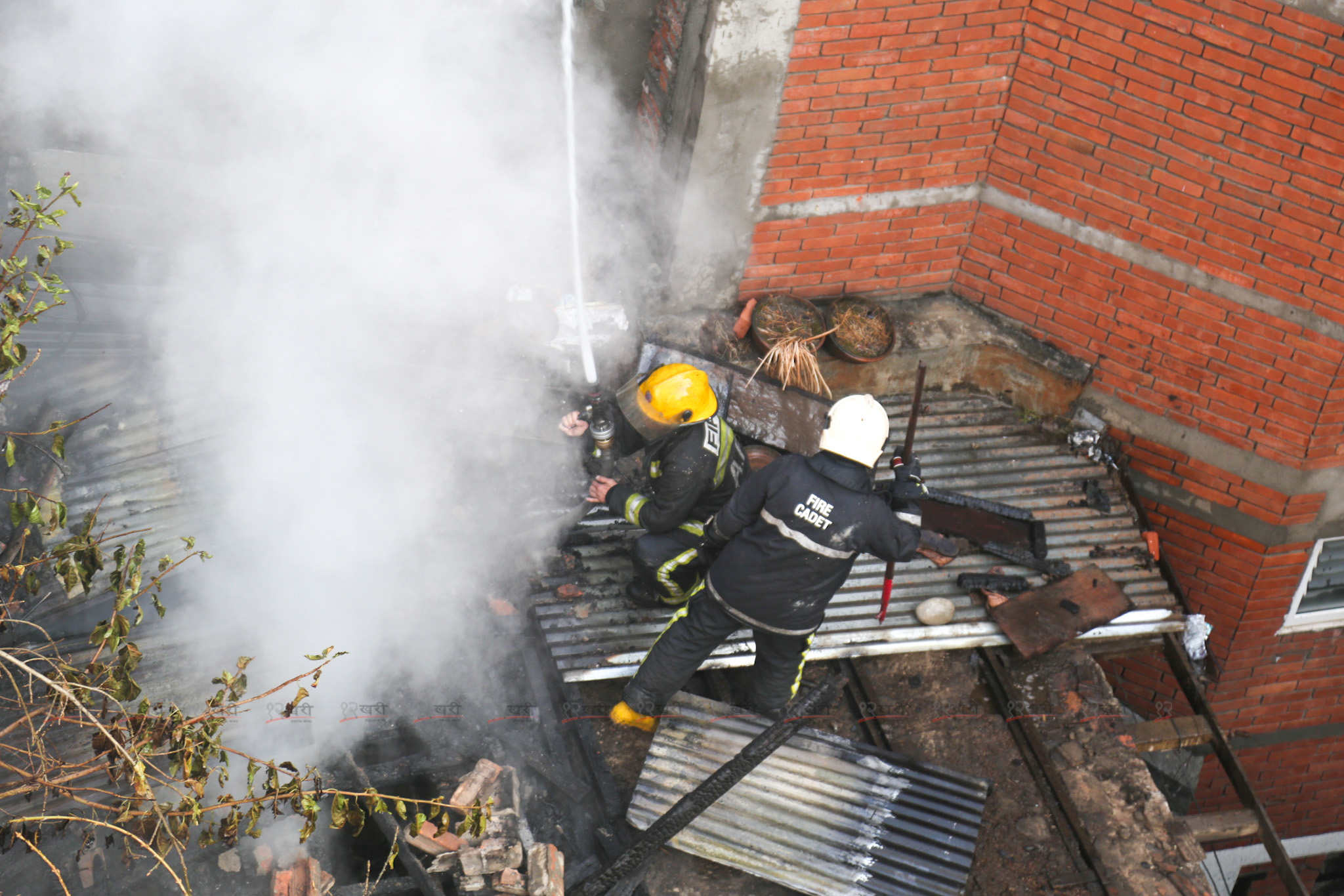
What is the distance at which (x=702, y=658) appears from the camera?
5.19 metres

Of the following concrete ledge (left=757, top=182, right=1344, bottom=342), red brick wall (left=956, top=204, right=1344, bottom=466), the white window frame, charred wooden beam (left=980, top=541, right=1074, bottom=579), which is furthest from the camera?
the white window frame

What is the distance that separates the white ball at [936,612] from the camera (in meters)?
5.92

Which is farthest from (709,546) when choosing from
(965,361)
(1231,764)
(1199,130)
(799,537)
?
(1199,130)

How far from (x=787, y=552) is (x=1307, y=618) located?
4482 mm

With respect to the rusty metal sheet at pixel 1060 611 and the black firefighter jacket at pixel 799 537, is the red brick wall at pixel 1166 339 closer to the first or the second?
the rusty metal sheet at pixel 1060 611

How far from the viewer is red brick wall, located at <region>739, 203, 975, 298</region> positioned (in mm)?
6691

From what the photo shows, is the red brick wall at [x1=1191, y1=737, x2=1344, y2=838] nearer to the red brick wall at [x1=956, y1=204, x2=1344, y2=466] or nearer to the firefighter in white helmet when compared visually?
the red brick wall at [x1=956, y1=204, x2=1344, y2=466]

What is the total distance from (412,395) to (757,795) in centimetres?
319

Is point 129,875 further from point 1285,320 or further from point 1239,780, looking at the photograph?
point 1285,320

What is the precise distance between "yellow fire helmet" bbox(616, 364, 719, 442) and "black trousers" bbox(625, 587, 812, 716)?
0.86m

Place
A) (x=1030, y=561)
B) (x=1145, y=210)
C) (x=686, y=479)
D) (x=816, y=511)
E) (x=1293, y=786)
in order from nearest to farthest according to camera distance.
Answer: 1. (x=816, y=511)
2. (x=686, y=479)
3. (x=1145, y=210)
4. (x=1030, y=561)
5. (x=1293, y=786)

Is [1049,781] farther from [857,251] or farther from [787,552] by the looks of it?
[857,251]

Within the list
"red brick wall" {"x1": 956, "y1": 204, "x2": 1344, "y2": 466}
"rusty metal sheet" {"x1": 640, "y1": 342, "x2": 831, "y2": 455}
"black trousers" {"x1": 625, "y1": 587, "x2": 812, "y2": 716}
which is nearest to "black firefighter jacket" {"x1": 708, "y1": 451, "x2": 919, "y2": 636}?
"black trousers" {"x1": 625, "y1": 587, "x2": 812, "y2": 716}

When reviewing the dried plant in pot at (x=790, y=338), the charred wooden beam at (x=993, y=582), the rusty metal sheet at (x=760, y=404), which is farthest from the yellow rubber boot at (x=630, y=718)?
the dried plant in pot at (x=790, y=338)
